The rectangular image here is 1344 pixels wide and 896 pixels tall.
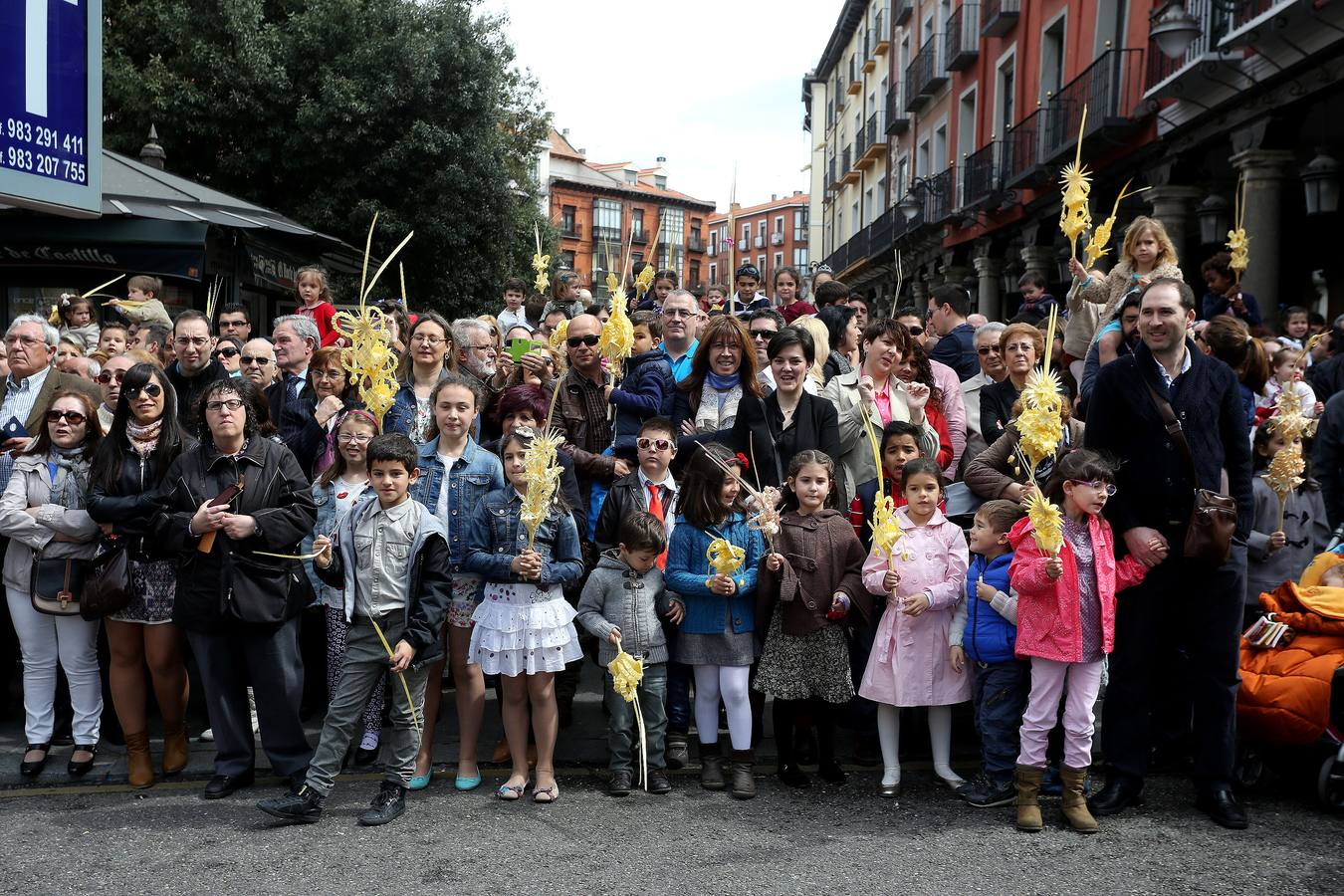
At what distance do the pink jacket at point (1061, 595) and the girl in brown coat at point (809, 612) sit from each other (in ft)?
2.71

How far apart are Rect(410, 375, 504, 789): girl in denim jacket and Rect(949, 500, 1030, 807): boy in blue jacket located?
234cm

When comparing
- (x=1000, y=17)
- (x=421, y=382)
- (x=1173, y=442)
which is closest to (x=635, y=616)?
(x=421, y=382)

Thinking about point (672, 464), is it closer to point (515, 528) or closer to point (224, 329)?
point (515, 528)

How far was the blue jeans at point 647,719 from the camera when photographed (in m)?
5.46

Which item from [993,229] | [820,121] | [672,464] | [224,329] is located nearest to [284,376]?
[224,329]

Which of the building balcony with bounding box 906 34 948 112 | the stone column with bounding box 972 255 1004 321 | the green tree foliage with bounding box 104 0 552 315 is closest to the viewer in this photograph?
the green tree foliage with bounding box 104 0 552 315

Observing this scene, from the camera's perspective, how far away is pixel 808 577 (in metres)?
5.53

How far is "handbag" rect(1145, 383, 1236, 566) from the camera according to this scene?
15.4 ft

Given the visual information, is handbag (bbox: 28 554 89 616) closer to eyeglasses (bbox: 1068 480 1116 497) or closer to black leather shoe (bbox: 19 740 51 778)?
black leather shoe (bbox: 19 740 51 778)

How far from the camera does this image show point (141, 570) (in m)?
5.53

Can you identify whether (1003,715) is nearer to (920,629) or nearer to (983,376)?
(920,629)

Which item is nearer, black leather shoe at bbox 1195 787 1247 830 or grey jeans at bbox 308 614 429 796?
black leather shoe at bbox 1195 787 1247 830

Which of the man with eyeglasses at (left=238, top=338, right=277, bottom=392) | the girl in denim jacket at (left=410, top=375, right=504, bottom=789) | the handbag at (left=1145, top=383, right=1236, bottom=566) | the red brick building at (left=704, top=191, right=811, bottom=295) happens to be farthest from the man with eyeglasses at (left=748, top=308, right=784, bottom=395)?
the red brick building at (left=704, top=191, right=811, bottom=295)

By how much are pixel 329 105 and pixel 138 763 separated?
14.3 m
